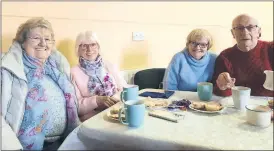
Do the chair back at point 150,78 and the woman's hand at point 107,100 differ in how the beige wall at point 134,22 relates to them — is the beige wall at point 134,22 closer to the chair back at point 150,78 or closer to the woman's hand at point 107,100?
the chair back at point 150,78

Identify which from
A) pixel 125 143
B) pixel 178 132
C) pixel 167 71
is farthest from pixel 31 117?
pixel 167 71

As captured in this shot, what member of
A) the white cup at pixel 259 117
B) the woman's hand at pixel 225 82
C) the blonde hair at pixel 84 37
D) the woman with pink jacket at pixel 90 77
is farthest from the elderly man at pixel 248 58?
the blonde hair at pixel 84 37

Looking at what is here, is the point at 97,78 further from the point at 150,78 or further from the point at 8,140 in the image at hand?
the point at 8,140

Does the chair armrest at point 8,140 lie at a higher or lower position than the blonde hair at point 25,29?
lower

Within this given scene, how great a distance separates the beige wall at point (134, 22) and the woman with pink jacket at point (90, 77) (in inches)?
5.1

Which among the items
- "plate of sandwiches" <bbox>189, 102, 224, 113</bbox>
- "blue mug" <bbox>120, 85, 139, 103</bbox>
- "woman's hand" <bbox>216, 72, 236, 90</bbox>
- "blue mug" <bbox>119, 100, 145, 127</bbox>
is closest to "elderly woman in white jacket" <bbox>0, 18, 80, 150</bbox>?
"blue mug" <bbox>120, 85, 139, 103</bbox>

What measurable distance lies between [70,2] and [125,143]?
1.04m

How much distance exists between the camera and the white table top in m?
0.70

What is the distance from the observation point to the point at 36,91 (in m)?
1.08

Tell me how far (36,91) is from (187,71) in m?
0.94

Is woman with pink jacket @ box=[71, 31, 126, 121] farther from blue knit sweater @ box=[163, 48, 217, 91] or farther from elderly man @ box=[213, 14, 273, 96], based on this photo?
elderly man @ box=[213, 14, 273, 96]

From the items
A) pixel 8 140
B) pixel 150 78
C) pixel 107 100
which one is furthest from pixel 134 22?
pixel 8 140

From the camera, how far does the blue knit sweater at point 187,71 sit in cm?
157

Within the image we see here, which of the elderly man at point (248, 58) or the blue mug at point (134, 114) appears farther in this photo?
the elderly man at point (248, 58)
